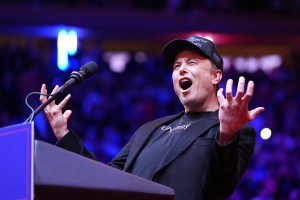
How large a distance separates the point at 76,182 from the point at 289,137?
23.5 feet

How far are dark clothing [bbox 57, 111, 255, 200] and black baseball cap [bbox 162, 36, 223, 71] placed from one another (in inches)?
10.8

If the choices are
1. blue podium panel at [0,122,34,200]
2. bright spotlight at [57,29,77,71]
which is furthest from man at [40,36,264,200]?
bright spotlight at [57,29,77,71]

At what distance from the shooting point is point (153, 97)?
950 cm

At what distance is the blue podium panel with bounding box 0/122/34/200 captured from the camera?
74.0 inches

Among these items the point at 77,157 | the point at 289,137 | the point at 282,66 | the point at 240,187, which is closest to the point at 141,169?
the point at 77,157

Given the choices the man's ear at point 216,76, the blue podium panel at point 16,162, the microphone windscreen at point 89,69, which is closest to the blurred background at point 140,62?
the man's ear at point 216,76

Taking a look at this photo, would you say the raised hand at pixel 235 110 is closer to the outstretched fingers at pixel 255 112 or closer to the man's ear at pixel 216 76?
the outstretched fingers at pixel 255 112

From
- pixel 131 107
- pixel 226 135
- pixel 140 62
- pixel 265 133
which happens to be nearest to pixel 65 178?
pixel 226 135

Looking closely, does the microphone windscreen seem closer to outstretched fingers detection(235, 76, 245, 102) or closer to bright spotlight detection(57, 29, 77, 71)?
outstretched fingers detection(235, 76, 245, 102)

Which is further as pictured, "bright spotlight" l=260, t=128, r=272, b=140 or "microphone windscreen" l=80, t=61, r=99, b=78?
"bright spotlight" l=260, t=128, r=272, b=140

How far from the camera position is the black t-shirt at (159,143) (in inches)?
105

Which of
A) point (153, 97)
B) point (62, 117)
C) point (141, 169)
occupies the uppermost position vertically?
point (62, 117)

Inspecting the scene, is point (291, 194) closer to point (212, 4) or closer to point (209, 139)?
point (209, 139)

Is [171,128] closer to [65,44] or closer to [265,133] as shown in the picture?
[265,133]
